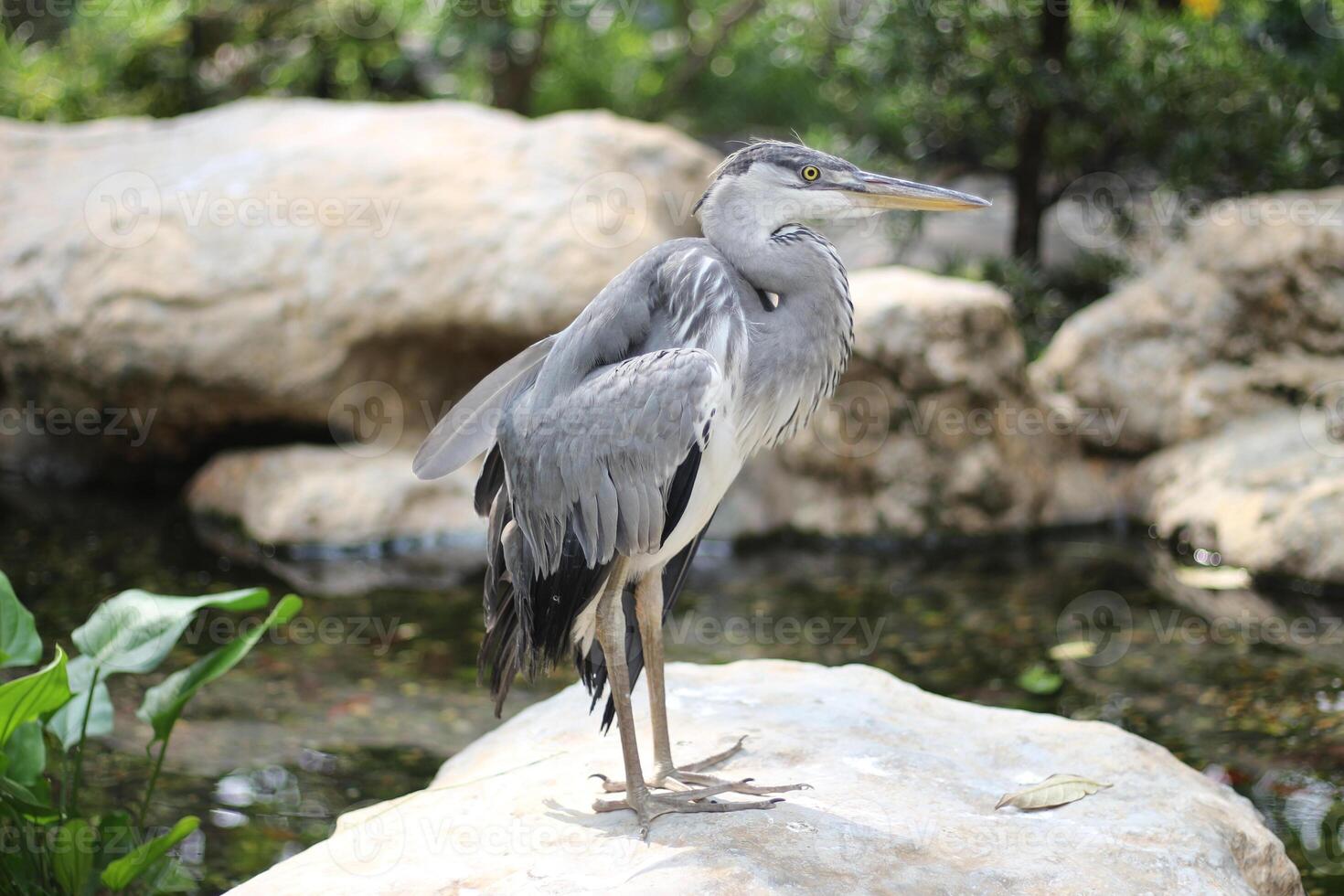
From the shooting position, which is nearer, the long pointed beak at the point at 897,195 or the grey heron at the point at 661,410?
the grey heron at the point at 661,410

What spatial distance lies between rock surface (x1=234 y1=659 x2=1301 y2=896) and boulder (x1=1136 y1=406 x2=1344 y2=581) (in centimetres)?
311

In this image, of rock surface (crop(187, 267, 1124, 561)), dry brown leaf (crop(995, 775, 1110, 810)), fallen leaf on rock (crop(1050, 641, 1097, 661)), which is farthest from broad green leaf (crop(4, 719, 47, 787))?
fallen leaf on rock (crop(1050, 641, 1097, 661))

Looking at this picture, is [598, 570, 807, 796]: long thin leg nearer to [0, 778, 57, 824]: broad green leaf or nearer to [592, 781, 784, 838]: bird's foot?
[592, 781, 784, 838]: bird's foot

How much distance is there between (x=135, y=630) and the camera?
3805 mm

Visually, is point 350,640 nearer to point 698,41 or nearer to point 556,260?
point 556,260

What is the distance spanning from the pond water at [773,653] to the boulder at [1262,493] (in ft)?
0.59

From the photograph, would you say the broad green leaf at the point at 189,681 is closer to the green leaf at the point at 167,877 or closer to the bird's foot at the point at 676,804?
the green leaf at the point at 167,877

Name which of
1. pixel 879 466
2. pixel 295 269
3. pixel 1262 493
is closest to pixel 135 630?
pixel 295 269

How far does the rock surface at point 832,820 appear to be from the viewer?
3.02 m

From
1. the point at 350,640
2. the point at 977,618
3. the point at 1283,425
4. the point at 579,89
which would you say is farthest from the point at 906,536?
the point at 579,89

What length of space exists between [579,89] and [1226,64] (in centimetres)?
620

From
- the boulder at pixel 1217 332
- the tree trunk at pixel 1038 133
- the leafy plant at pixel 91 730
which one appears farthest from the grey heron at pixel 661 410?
the tree trunk at pixel 1038 133

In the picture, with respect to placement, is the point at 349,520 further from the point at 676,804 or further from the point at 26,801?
the point at 676,804

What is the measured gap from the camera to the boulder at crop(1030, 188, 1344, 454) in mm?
7648
